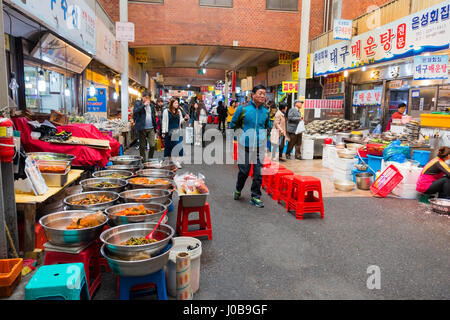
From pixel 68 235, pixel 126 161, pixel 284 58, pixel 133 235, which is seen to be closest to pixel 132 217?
pixel 133 235

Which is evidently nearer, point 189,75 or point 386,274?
point 386,274

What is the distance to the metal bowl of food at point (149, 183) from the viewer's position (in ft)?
15.7

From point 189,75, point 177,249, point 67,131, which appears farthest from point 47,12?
point 189,75

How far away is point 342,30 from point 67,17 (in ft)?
31.3

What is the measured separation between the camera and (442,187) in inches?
268

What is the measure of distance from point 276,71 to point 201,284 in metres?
20.4

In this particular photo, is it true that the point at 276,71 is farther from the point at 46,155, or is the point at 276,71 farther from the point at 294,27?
the point at 46,155

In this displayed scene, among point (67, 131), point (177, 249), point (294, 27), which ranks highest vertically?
point (294, 27)

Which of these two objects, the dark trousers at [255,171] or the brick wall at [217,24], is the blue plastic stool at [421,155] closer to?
the dark trousers at [255,171]

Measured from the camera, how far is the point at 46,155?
5258 mm

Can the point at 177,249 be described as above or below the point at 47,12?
below

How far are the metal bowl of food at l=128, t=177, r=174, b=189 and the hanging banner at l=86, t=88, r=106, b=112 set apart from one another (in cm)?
814

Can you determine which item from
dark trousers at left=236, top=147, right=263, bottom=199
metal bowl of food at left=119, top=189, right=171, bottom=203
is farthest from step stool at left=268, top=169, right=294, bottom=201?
metal bowl of food at left=119, top=189, right=171, bottom=203

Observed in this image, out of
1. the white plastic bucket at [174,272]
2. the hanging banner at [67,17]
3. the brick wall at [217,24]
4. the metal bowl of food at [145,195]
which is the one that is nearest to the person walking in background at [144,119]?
the hanging banner at [67,17]
